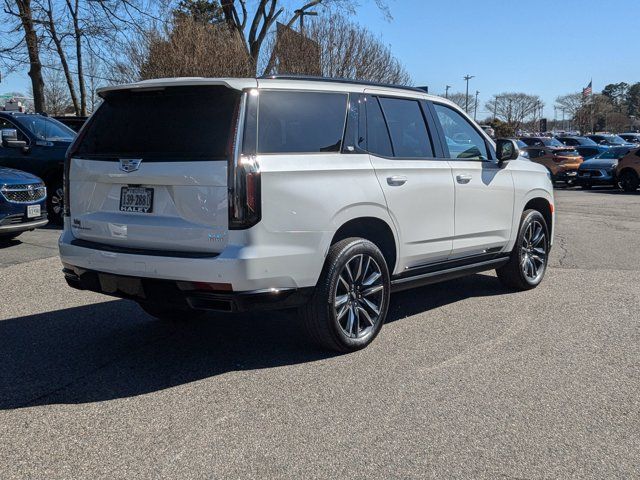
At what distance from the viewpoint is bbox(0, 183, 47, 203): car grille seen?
29.8ft

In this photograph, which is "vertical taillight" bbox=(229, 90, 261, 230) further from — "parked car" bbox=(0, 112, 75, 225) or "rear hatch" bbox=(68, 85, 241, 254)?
"parked car" bbox=(0, 112, 75, 225)

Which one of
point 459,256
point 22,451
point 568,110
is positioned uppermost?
point 568,110

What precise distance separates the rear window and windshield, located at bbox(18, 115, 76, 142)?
7497mm

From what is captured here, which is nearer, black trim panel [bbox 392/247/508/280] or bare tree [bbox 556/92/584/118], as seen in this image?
black trim panel [bbox 392/247/508/280]

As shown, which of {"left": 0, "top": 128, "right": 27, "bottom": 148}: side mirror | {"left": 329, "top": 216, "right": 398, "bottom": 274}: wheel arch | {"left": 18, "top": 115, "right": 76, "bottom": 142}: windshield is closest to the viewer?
{"left": 329, "top": 216, "right": 398, "bottom": 274}: wheel arch

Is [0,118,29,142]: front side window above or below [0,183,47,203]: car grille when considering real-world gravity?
above

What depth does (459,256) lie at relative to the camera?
19.1 feet

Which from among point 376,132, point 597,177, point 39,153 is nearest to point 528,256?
point 376,132

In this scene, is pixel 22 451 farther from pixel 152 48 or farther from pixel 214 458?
pixel 152 48

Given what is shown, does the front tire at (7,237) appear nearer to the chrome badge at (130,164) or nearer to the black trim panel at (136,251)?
the black trim panel at (136,251)

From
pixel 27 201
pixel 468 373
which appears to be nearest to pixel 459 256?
pixel 468 373

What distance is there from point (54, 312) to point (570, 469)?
182 inches

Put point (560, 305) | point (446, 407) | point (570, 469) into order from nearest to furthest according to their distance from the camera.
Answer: point (570, 469), point (446, 407), point (560, 305)

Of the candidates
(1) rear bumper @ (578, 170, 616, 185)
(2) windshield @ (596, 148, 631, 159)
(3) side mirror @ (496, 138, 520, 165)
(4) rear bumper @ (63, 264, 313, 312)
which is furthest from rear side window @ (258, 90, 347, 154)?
(2) windshield @ (596, 148, 631, 159)
